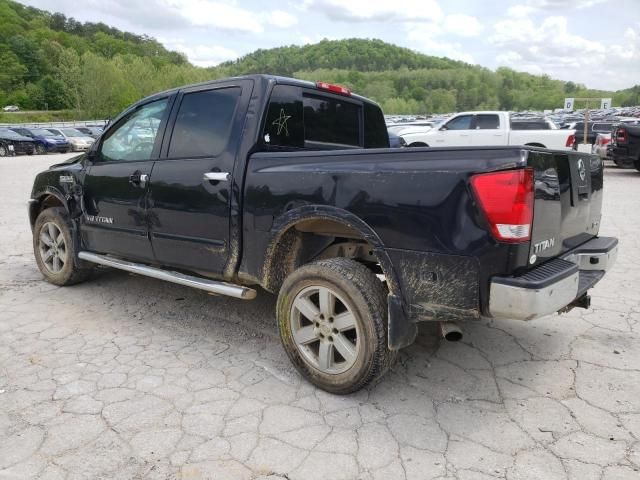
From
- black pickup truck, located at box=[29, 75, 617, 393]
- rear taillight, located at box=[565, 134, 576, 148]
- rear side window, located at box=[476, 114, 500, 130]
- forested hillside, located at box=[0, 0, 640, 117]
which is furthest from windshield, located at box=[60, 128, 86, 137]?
forested hillside, located at box=[0, 0, 640, 117]

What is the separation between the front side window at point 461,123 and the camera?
1502 centimetres

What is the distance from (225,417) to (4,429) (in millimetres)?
1105

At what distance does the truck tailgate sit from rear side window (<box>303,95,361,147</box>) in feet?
5.71

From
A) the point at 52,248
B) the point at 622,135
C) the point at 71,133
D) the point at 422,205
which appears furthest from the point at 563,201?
the point at 71,133

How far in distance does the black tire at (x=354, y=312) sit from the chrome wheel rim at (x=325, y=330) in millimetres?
11

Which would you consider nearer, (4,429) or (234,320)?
(4,429)

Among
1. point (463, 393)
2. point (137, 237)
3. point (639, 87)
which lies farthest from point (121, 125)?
point (639, 87)

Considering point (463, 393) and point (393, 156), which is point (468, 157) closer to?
point (393, 156)

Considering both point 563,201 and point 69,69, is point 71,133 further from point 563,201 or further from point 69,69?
point 69,69

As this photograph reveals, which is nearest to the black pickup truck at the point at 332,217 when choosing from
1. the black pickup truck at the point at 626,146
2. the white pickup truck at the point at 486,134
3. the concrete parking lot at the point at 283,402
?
the concrete parking lot at the point at 283,402

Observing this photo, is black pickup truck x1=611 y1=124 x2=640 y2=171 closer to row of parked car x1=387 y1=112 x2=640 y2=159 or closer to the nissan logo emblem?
row of parked car x1=387 y1=112 x2=640 y2=159

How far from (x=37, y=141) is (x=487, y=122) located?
23563 mm

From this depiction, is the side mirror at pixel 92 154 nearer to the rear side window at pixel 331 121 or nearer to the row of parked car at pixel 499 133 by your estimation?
the rear side window at pixel 331 121

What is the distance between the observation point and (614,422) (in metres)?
2.63
